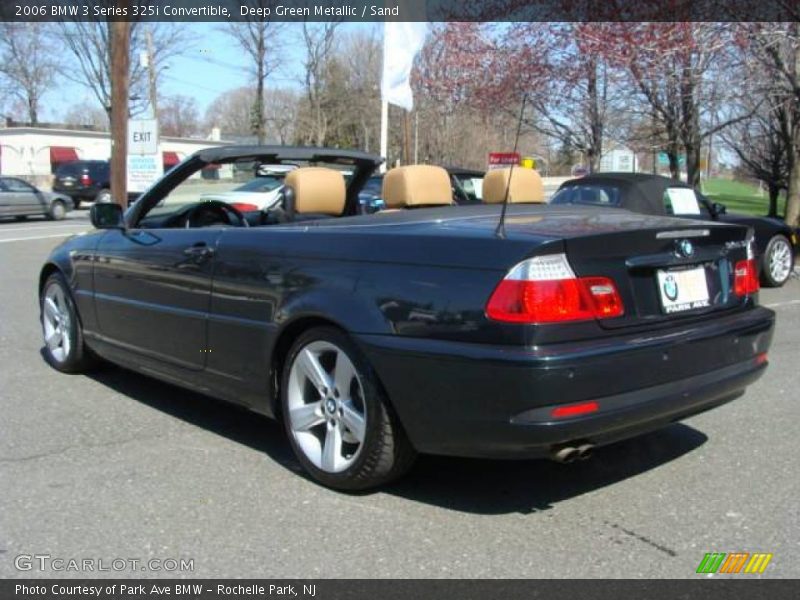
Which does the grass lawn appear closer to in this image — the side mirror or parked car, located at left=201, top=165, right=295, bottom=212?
parked car, located at left=201, top=165, right=295, bottom=212

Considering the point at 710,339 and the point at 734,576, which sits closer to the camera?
the point at 734,576

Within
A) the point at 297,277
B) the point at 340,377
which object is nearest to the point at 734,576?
the point at 340,377

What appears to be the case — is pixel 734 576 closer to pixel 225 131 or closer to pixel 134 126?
pixel 134 126

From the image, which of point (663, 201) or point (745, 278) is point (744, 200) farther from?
point (745, 278)

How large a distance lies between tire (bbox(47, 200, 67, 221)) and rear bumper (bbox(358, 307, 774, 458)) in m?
25.2

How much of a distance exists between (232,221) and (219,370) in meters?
1.24

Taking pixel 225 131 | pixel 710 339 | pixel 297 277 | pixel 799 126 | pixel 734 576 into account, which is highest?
pixel 225 131

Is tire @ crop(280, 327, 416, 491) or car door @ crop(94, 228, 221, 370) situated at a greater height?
car door @ crop(94, 228, 221, 370)

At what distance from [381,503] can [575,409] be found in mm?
1035

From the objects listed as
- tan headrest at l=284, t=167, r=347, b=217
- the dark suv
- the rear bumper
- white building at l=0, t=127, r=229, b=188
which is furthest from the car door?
white building at l=0, t=127, r=229, b=188

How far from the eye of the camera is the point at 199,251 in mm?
4293

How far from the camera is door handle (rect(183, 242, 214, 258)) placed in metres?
4.23

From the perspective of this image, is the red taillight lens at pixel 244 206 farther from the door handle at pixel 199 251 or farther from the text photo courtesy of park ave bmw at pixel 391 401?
the door handle at pixel 199 251

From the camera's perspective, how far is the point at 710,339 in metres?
3.46
